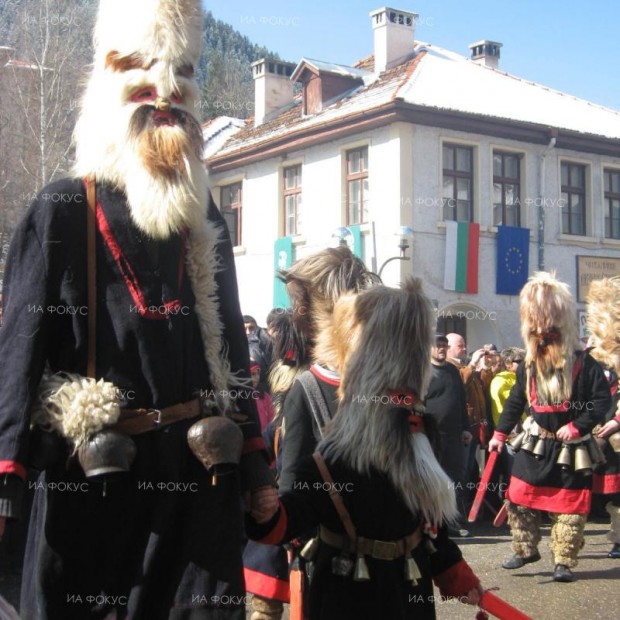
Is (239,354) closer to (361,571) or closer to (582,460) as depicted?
(361,571)

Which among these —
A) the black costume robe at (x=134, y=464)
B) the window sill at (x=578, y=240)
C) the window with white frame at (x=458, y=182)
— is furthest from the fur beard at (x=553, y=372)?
the window sill at (x=578, y=240)

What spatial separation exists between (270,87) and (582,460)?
21.2m

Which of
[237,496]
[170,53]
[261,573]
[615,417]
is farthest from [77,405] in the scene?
[615,417]

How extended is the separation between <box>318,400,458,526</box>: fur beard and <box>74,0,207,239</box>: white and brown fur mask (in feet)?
2.85

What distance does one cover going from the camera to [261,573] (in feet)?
13.5

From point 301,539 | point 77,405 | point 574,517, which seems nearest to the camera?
point 77,405

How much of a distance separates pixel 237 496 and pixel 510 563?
5.09m

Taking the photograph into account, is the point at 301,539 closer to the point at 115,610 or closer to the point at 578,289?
the point at 115,610

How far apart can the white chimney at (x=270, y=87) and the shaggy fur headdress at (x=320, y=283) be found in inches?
903

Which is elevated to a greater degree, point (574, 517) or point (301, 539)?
point (301, 539)

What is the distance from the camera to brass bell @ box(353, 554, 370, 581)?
3.08 m

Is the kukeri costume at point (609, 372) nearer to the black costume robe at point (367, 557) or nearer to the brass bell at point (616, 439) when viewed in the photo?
the brass bell at point (616, 439)

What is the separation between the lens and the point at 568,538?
7020 millimetres

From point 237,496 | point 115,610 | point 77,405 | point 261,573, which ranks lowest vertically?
point 261,573
